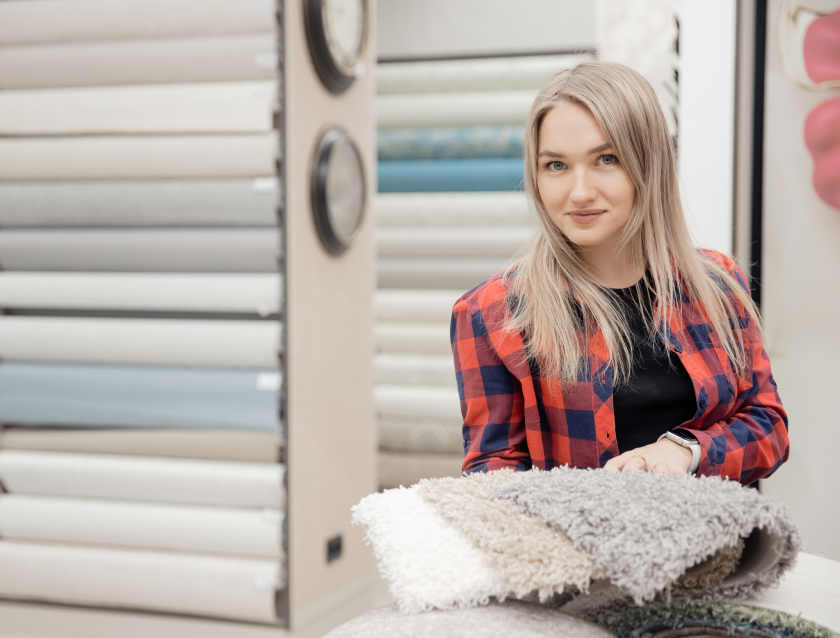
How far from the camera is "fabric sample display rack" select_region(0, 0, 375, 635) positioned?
2.57 m

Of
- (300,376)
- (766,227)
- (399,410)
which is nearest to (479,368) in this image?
(766,227)

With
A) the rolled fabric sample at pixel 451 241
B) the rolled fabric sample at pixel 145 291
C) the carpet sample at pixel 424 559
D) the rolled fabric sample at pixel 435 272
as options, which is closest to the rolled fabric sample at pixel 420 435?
the rolled fabric sample at pixel 435 272

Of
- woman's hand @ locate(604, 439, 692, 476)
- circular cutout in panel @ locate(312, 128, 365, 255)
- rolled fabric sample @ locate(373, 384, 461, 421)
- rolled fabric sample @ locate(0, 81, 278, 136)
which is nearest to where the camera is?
woman's hand @ locate(604, 439, 692, 476)

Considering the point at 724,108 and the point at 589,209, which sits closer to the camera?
the point at 589,209

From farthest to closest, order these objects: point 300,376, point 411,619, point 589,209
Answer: point 300,376
point 589,209
point 411,619

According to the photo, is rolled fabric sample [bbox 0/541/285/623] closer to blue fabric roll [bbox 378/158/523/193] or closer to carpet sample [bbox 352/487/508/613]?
carpet sample [bbox 352/487/508/613]

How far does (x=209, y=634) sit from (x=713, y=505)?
94.0 inches

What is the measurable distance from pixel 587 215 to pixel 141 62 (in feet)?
7.02

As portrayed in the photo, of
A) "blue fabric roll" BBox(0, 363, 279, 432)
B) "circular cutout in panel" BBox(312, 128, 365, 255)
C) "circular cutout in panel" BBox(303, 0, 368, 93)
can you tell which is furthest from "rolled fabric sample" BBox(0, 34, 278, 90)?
"blue fabric roll" BBox(0, 363, 279, 432)

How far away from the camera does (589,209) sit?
104 centimetres

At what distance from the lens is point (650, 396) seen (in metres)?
1.11

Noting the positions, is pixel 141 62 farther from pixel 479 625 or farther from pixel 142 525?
pixel 479 625

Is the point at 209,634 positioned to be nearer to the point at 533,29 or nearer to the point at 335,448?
the point at 335,448

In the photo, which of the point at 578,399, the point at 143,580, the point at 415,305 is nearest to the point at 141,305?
the point at 143,580
